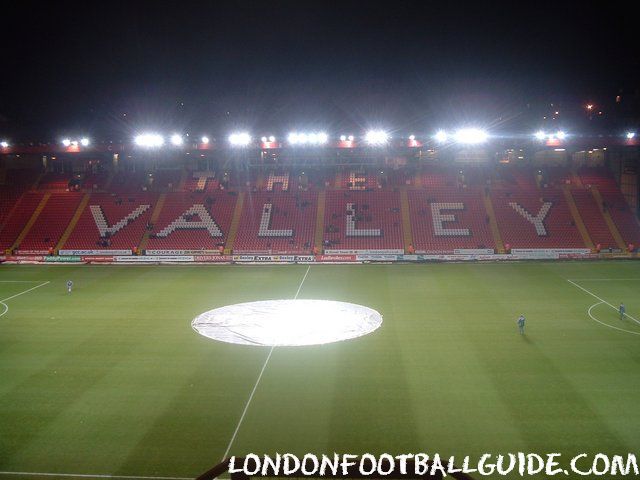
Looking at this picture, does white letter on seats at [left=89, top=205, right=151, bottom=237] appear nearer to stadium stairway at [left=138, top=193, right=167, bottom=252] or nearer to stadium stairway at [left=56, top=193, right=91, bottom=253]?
stadium stairway at [left=56, top=193, right=91, bottom=253]

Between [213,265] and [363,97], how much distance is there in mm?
21653

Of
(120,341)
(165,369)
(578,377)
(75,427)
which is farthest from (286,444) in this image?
(120,341)

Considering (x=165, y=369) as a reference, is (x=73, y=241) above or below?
above

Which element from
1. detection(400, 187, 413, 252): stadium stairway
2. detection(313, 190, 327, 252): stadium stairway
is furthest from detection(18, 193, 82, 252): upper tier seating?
detection(400, 187, 413, 252): stadium stairway

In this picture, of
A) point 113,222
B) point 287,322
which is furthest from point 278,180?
point 287,322

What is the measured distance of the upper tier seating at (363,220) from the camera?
43.0m

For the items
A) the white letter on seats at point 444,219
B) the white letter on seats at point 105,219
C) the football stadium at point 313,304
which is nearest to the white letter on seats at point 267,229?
the football stadium at point 313,304

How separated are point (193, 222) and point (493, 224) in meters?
26.3

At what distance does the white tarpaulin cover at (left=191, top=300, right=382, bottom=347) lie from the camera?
2106 cm

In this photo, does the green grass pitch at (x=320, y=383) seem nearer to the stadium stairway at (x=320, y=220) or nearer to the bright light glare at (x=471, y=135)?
the stadium stairway at (x=320, y=220)

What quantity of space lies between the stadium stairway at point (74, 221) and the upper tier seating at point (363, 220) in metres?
22.8

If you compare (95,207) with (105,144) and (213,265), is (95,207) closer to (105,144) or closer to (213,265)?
(105,144)

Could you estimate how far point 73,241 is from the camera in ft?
147

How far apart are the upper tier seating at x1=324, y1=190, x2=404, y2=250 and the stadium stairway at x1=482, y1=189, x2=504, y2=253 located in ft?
25.2
